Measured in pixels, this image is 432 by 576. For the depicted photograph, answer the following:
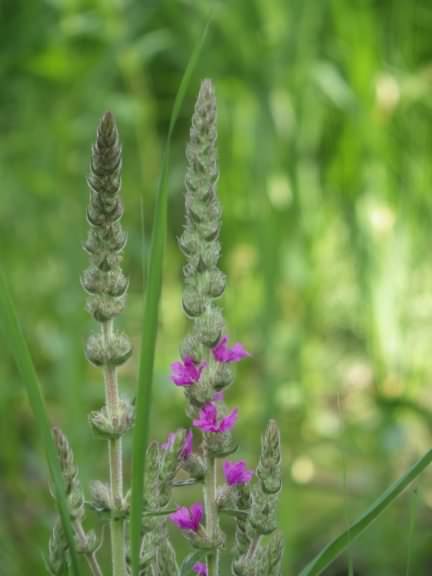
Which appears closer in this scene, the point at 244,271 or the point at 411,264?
the point at 411,264

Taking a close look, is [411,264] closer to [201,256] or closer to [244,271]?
[244,271]

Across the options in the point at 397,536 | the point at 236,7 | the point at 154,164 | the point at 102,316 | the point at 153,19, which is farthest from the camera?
the point at 153,19

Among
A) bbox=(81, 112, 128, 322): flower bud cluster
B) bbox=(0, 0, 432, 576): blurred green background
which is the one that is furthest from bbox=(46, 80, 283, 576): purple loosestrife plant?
bbox=(0, 0, 432, 576): blurred green background

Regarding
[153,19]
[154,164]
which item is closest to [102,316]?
[154,164]

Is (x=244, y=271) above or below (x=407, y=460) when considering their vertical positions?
above

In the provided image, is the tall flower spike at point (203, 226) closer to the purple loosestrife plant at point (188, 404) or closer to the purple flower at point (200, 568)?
the purple loosestrife plant at point (188, 404)

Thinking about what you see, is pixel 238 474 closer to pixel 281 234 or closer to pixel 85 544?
pixel 85 544
